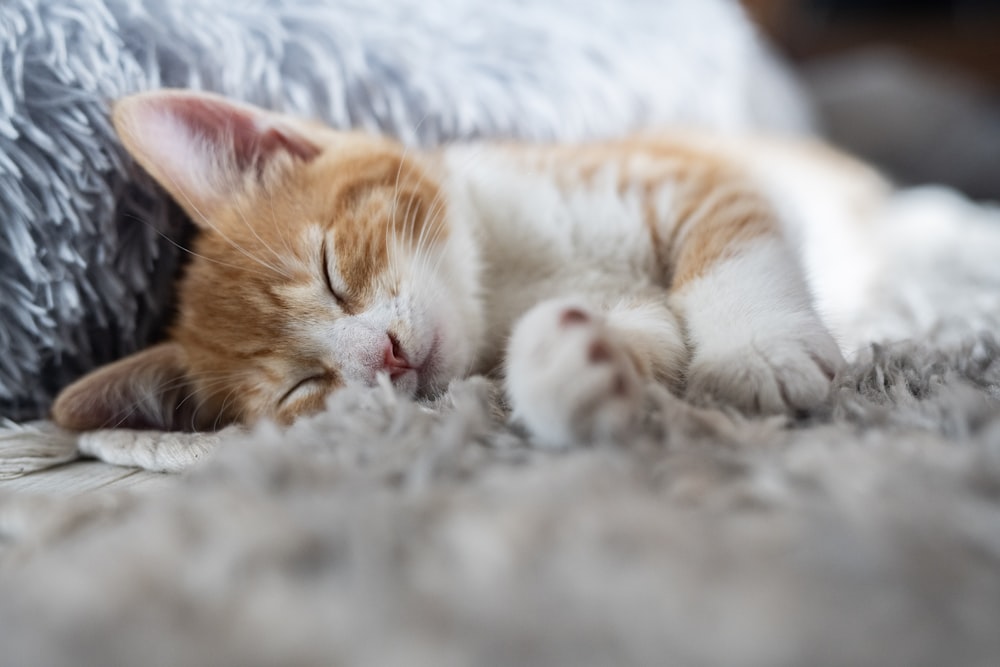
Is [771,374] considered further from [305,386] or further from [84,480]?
[84,480]

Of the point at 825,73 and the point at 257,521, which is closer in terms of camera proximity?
the point at 257,521

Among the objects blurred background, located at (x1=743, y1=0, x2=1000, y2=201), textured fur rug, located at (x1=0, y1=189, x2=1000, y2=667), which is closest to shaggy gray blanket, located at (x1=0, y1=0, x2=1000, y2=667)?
textured fur rug, located at (x1=0, y1=189, x2=1000, y2=667)

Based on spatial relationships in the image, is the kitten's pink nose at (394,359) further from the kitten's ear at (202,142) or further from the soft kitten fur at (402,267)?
the kitten's ear at (202,142)

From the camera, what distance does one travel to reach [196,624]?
14.1 inches

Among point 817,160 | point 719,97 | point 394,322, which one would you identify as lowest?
point 394,322

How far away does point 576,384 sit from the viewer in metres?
0.52

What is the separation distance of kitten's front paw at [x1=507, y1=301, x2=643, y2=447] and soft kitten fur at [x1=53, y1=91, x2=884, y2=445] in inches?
5.0

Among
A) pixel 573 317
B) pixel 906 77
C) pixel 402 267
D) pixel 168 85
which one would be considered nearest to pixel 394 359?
pixel 402 267

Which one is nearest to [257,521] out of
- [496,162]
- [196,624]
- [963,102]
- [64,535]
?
[196,624]

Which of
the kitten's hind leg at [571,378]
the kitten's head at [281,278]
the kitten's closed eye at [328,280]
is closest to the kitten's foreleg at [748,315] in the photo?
the kitten's hind leg at [571,378]

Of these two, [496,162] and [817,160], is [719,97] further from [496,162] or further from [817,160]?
[496,162]

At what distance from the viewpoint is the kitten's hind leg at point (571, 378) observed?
0.52m

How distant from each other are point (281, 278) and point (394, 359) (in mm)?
203

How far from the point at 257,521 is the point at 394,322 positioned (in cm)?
43
